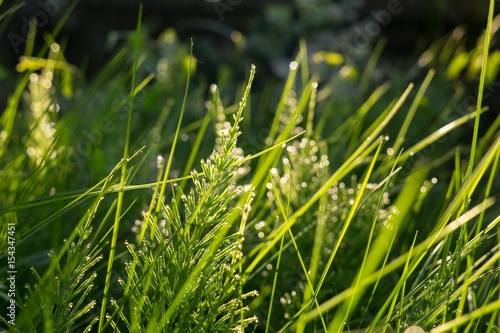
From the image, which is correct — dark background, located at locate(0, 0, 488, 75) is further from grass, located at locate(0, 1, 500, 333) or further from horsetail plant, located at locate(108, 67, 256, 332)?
horsetail plant, located at locate(108, 67, 256, 332)

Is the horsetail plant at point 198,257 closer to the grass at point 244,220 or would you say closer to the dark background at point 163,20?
the grass at point 244,220

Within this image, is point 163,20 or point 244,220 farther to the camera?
point 163,20

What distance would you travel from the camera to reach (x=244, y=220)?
693mm

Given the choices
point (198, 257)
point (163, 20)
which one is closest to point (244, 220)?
point (198, 257)

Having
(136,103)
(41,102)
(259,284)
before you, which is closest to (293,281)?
(259,284)

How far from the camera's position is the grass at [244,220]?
2.18ft

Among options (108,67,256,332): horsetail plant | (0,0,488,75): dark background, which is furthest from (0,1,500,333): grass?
(0,0,488,75): dark background

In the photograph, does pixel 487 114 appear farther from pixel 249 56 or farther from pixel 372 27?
pixel 249 56

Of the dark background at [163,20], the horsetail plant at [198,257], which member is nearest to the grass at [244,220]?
the horsetail plant at [198,257]

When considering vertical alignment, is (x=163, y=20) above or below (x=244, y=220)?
below

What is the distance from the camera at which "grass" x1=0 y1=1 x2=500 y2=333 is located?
2.18 feet

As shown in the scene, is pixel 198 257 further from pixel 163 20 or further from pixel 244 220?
pixel 163 20

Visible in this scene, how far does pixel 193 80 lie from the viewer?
2531 mm

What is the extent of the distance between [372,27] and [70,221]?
1786 millimetres
